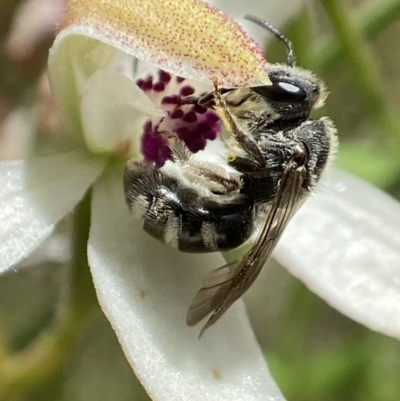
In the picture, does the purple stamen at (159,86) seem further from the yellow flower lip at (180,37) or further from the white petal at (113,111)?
the yellow flower lip at (180,37)

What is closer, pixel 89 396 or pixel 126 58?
pixel 126 58

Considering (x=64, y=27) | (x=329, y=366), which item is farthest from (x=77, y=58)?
(x=329, y=366)

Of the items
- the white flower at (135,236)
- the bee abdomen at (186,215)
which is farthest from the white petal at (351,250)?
the bee abdomen at (186,215)

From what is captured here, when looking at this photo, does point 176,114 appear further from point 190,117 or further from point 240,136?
point 240,136

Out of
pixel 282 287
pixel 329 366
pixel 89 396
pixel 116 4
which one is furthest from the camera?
pixel 282 287

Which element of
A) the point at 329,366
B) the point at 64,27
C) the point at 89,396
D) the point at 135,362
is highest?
the point at 64,27

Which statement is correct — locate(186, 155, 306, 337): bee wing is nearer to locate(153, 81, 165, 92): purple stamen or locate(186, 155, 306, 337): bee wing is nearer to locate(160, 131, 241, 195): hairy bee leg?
locate(160, 131, 241, 195): hairy bee leg

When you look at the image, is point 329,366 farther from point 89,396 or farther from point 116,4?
point 116,4

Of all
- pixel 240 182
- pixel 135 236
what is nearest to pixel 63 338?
pixel 135 236
